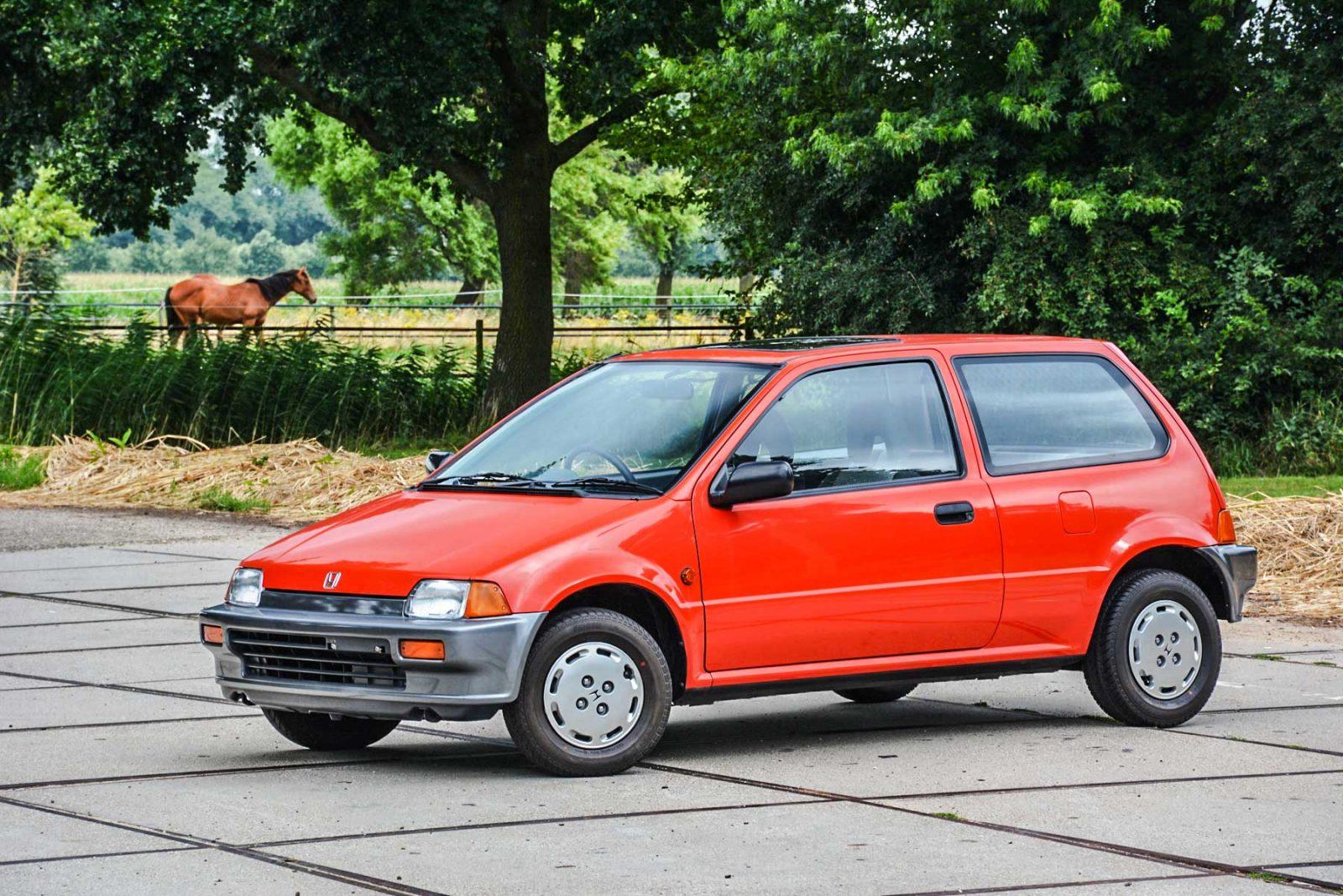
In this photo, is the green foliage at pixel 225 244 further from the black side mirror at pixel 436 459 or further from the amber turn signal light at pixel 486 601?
the amber turn signal light at pixel 486 601

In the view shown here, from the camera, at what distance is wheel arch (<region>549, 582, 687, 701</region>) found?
24.5 feet

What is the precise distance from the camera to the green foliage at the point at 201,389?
2308cm

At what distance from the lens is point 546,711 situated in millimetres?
7180

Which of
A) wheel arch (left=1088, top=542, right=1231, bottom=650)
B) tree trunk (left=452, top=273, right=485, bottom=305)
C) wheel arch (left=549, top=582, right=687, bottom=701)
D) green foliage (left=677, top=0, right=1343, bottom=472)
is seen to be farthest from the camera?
tree trunk (left=452, top=273, right=485, bottom=305)

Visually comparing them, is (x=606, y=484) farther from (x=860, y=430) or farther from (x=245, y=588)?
(x=245, y=588)

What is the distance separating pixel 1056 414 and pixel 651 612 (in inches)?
84.3

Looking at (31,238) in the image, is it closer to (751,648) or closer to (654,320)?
(654,320)

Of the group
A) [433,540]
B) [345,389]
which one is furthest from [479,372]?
[433,540]

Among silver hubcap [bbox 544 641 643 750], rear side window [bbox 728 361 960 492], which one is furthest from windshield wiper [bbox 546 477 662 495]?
silver hubcap [bbox 544 641 643 750]

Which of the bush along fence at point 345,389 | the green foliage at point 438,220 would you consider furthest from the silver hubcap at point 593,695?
the green foliage at point 438,220

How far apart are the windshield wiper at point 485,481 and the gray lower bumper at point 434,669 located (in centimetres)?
94

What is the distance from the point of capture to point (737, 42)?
84.7 ft

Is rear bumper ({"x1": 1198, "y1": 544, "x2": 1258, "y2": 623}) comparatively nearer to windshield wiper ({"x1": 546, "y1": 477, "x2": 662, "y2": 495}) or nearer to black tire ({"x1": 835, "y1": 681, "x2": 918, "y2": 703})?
black tire ({"x1": 835, "y1": 681, "x2": 918, "y2": 703})

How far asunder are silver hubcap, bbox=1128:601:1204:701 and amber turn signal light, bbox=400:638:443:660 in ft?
10.2
